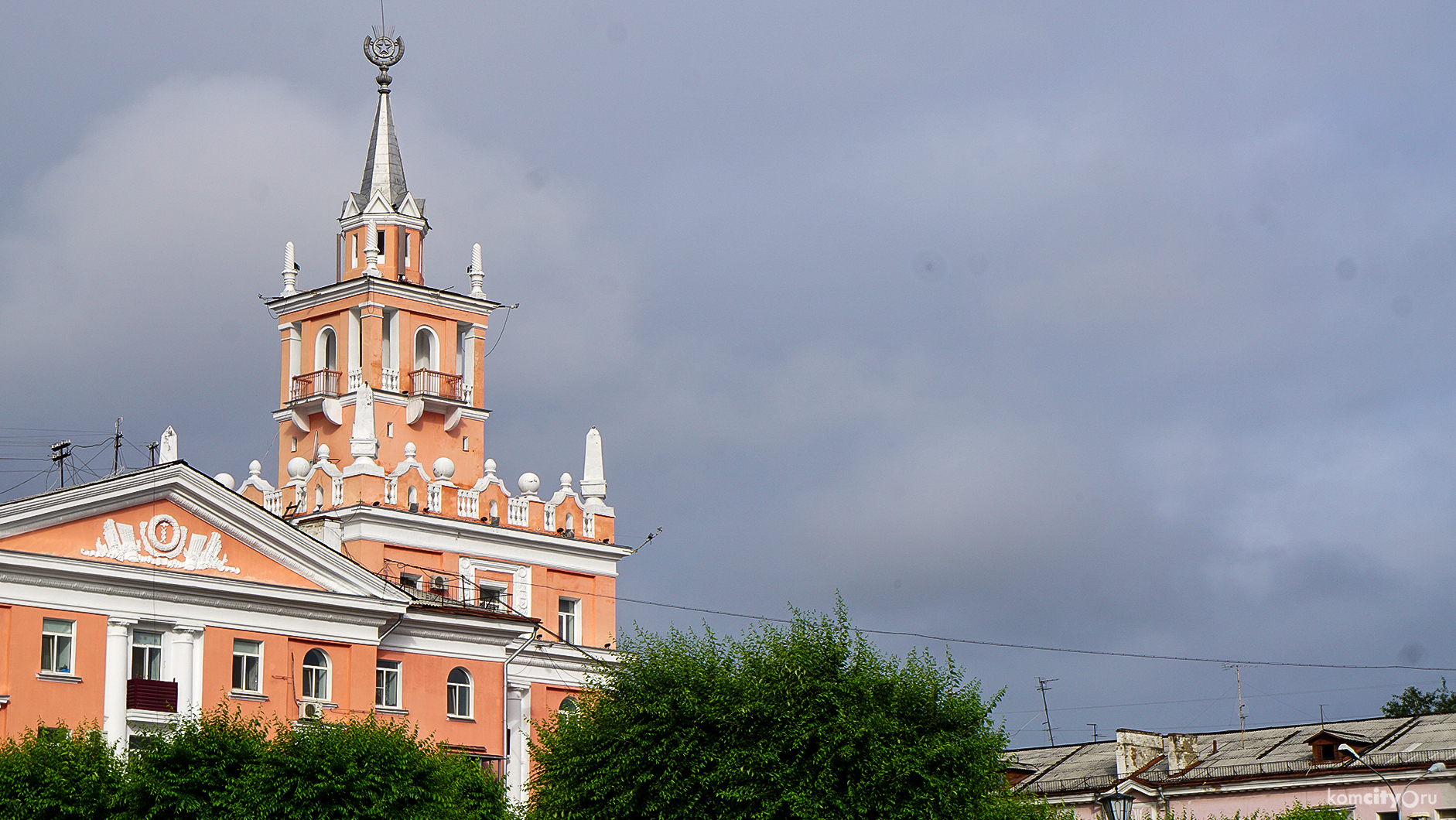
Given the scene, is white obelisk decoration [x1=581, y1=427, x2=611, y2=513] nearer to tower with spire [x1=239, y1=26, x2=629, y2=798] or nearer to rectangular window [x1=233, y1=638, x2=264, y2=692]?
tower with spire [x1=239, y1=26, x2=629, y2=798]

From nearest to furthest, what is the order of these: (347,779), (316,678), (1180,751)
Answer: (347,779)
(316,678)
(1180,751)

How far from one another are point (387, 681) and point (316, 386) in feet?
45.8

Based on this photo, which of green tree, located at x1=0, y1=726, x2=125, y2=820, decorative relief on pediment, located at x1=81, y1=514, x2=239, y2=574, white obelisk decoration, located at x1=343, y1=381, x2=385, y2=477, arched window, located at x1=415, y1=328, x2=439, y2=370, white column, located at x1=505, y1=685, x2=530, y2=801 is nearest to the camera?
green tree, located at x1=0, y1=726, x2=125, y2=820

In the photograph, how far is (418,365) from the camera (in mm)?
77062

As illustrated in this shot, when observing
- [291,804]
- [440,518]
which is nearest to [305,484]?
[440,518]

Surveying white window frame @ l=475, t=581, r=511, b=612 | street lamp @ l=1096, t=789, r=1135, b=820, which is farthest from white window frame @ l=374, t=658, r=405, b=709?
street lamp @ l=1096, t=789, r=1135, b=820

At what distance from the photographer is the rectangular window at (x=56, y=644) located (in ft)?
189

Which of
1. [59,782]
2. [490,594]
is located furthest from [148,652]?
[490,594]

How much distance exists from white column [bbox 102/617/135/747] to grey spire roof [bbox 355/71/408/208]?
24214mm

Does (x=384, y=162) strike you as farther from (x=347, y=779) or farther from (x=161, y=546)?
(x=347, y=779)

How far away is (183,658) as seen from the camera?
59875 mm

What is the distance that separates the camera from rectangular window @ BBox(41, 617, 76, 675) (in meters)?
57.7

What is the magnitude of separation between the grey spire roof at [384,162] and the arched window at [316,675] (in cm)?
2104

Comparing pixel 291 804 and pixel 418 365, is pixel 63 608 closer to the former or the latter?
pixel 291 804
